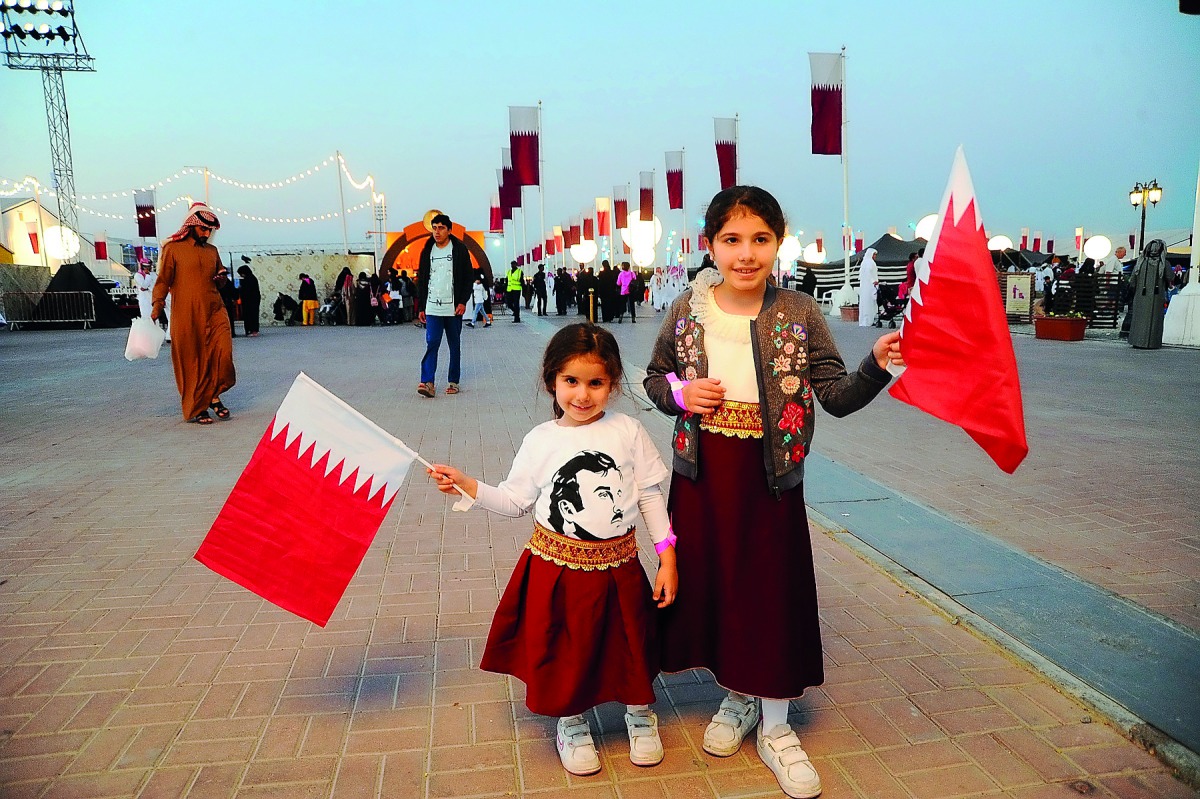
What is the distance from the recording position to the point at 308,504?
98.5 inches

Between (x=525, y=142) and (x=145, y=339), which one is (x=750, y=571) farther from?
(x=525, y=142)

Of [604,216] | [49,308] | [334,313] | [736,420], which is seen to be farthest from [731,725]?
[604,216]

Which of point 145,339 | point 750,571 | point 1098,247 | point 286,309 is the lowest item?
point 750,571

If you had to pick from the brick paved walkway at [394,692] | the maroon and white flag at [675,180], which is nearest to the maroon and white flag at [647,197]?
the maroon and white flag at [675,180]

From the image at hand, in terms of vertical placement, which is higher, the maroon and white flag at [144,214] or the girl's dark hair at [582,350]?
the maroon and white flag at [144,214]

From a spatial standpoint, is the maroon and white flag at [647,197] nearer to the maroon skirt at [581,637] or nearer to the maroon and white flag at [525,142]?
the maroon and white flag at [525,142]

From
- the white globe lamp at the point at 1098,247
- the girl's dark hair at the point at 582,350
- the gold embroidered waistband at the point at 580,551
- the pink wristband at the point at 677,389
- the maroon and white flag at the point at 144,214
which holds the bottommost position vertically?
the gold embroidered waistband at the point at 580,551

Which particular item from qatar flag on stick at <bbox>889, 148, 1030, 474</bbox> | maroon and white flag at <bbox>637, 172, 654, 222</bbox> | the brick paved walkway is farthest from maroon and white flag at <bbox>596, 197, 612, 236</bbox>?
qatar flag on stick at <bbox>889, 148, 1030, 474</bbox>

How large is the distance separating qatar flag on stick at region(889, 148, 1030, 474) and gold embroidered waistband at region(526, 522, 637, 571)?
0.89 meters

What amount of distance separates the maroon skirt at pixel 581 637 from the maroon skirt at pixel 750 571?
204mm

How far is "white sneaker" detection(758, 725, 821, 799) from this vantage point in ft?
7.20

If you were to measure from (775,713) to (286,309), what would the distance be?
1008 inches

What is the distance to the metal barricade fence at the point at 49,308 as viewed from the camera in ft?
74.6

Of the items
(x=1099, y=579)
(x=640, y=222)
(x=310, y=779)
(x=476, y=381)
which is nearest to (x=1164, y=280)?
(x=476, y=381)
